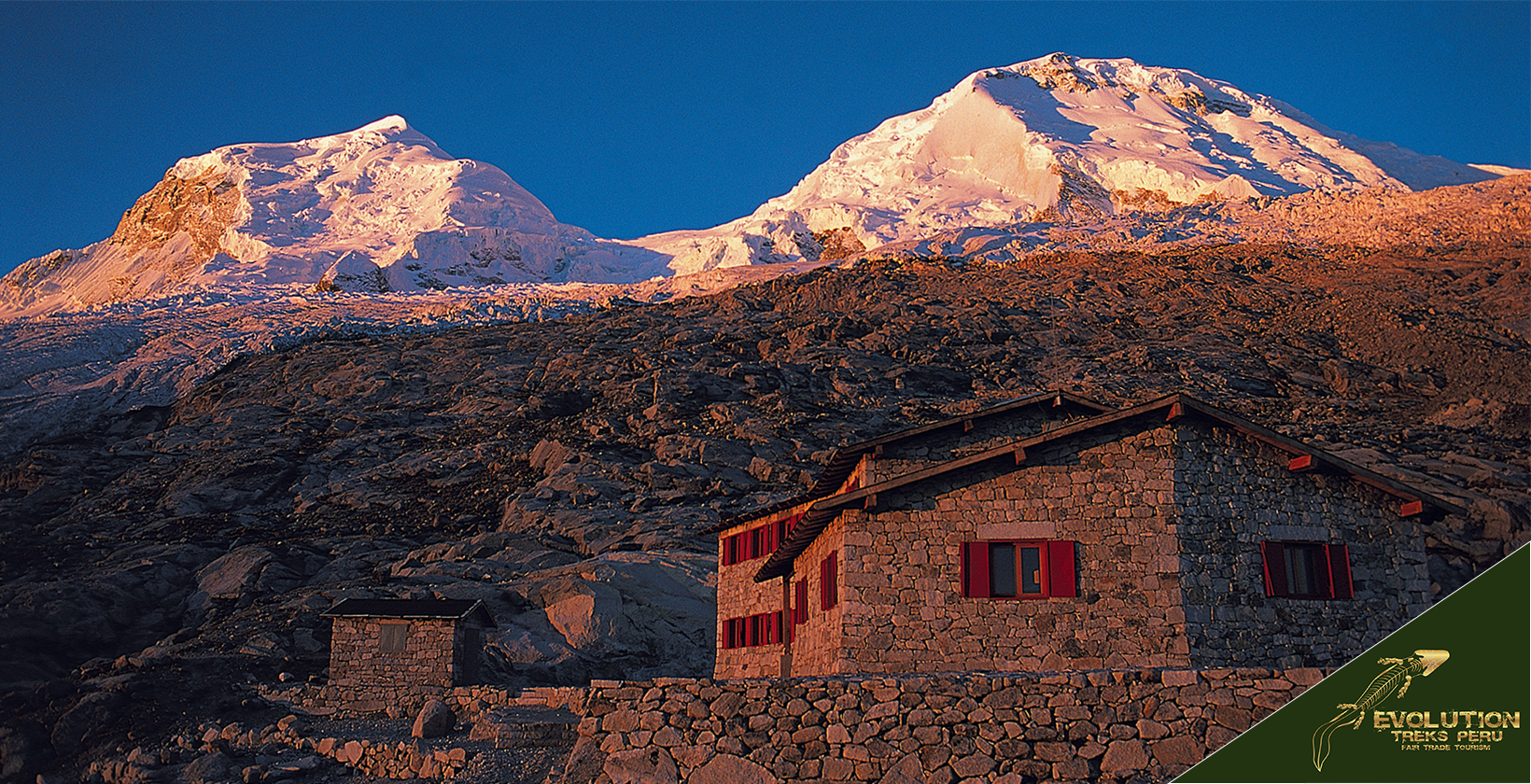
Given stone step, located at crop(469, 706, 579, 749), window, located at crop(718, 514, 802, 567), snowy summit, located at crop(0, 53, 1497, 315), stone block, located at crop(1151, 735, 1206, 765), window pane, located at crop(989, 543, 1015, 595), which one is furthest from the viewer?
snowy summit, located at crop(0, 53, 1497, 315)

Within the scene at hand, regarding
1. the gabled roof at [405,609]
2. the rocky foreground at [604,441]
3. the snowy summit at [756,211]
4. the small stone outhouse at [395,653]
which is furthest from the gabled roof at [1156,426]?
the snowy summit at [756,211]

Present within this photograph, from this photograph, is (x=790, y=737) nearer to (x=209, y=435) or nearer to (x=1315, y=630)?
(x=1315, y=630)

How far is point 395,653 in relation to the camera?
93.5 ft

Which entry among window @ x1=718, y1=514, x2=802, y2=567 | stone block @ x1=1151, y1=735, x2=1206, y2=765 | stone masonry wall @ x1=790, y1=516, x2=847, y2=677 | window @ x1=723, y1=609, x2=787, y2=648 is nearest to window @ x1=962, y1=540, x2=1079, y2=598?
stone masonry wall @ x1=790, y1=516, x2=847, y2=677

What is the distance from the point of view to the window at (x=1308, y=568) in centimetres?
1903

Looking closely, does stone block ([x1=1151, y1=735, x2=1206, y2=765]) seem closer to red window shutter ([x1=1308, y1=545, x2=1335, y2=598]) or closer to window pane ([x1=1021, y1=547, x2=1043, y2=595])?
window pane ([x1=1021, y1=547, x2=1043, y2=595])

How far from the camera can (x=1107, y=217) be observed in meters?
140

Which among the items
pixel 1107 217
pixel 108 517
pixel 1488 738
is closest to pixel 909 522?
pixel 1488 738

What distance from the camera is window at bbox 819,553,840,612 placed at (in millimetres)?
20812

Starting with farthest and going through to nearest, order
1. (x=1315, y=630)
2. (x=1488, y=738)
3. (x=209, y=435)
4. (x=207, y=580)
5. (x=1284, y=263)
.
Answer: (x=1284, y=263)
(x=209, y=435)
(x=207, y=580)
(x=1315, y=630)
(x=1488, y=738)

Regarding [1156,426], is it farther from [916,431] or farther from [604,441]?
[604,441]

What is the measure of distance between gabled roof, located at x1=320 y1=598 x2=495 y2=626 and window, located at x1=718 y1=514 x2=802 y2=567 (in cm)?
781

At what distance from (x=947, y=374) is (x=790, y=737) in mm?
61308

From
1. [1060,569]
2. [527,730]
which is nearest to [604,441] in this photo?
[527,730]
